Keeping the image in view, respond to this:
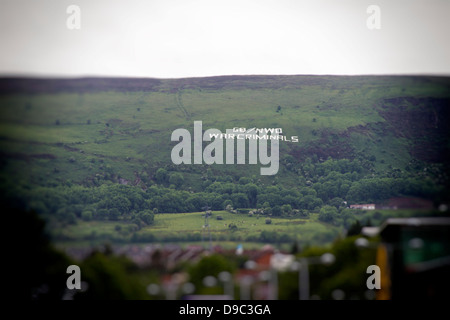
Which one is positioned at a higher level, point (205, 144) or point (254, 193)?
point (205, 144)

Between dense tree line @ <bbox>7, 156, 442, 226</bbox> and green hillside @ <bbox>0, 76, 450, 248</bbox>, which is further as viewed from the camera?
dense tree line @ <bbox>7, 156, 442, 226</bbox>

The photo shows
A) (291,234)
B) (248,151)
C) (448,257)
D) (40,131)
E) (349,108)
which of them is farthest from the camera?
(349,108)

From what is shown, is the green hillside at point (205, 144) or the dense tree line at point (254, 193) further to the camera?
the dense tree line at point (254, 193)

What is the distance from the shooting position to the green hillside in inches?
4510

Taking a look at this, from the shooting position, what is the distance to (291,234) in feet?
377

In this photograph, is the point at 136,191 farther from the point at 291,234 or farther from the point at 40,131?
the point at 291,234

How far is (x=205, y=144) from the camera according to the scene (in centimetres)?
16250

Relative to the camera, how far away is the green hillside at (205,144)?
11456cm

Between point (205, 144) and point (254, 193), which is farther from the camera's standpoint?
point (205, 144)
